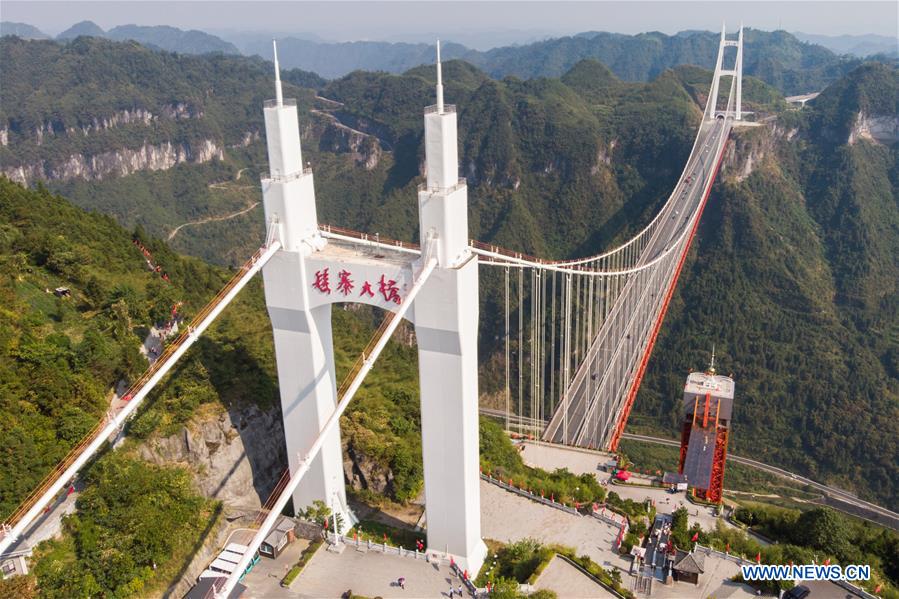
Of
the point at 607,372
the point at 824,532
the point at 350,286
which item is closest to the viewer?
the point at 350,286

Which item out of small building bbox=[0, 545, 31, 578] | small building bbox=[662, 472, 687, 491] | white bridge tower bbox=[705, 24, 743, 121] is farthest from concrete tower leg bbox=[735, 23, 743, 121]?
small building bbox=[0, 545, 31, 578]

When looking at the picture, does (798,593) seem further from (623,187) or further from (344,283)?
(623,187)

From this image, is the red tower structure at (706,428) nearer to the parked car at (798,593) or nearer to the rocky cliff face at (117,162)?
the parked car at (798,593)

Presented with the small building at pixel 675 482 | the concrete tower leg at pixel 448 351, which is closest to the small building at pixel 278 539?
the concrete tower leg at pixel 448 351

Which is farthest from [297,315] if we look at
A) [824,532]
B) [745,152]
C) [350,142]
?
[350,142]

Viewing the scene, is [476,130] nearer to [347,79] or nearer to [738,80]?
[738,80]

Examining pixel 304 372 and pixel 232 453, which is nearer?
pixel 304 372
